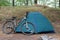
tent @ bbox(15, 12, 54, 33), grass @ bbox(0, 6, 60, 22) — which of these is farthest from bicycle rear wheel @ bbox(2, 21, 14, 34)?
grass @ bbox(0, 6, 60, 22)

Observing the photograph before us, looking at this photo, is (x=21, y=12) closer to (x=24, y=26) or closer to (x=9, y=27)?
(x=9, y=27)

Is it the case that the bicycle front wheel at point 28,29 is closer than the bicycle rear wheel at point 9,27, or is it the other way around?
the bicycle front wheel at point 28,29

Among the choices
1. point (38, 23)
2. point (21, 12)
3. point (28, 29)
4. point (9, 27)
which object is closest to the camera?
point (28, 29)

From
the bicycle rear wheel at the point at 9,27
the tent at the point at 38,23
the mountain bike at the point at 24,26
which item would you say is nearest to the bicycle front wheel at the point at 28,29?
the mountain bike at the point at 24,26

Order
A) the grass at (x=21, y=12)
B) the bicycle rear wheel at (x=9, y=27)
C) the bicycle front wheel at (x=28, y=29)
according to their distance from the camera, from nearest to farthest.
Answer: the bicycle front wheel at (x=28, y=29) < the bicycle rear wheel at (x=9, y=27) < the grass at (x=21, y=12)

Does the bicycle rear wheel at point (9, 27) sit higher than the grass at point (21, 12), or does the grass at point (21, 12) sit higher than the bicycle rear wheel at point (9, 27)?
the grass at point (21, 12)

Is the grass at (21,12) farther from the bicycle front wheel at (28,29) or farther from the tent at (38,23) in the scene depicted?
the bicycle front wheel at (28,29)

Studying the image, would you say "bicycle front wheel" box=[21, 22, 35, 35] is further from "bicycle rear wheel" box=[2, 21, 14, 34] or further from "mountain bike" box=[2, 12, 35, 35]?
"bicycle rear wheel" box=[2, 21, 14, 34]

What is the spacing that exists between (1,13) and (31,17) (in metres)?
5.66

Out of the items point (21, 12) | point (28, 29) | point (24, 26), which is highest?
point (21, 12)

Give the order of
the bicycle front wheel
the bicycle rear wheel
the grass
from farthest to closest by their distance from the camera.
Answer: the grass < the bicycle rear wheel < the bicycle front wheel

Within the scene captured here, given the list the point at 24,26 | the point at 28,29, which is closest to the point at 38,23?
the point at 28,29

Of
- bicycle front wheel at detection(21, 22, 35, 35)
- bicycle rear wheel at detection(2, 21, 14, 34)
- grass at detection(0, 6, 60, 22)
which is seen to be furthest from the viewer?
grass at detection(0, 6, 60, 22)

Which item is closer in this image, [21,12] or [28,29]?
[28,29]
